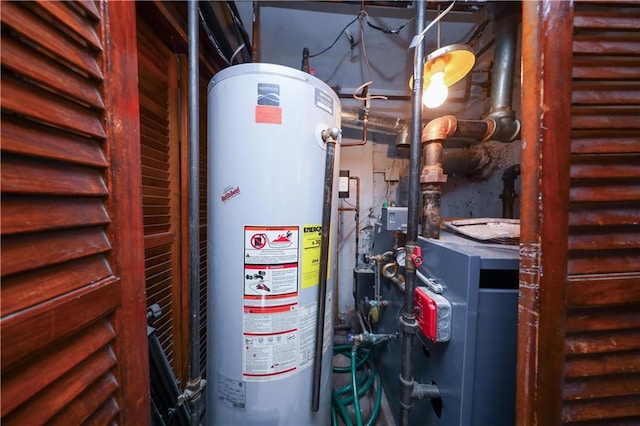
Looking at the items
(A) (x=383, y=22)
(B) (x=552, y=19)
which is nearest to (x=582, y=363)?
(B) (x=552, y=19)

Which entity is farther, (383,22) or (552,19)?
(383,22)

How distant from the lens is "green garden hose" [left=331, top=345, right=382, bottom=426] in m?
1.19

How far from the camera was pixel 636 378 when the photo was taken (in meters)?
0.50

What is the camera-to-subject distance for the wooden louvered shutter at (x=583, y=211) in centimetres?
47

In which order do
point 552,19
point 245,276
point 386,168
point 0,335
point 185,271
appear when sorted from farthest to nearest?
point 386,168 < point 185,271 < point 245,276 < point 552,19 < point 0,335

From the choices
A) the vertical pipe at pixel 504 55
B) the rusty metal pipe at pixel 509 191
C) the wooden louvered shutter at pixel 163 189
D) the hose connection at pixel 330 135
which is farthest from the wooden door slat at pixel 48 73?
the rusty metal pipe at pixel 509 191

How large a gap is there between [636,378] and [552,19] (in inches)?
32.8

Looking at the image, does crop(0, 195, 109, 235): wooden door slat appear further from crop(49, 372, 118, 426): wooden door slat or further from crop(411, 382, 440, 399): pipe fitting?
crop(411, 382, 440, 399): pipe fitting

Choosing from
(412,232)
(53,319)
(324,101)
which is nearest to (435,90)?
(324,101)

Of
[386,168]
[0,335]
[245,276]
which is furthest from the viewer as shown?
[386,168]

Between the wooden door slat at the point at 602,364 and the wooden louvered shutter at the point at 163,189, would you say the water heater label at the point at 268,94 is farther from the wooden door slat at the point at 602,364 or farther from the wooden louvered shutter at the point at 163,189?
the wooden door slat at the point at 602,364

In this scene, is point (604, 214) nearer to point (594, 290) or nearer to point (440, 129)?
point (594, 290)

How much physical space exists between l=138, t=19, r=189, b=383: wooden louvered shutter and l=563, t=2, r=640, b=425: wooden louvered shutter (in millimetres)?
1438

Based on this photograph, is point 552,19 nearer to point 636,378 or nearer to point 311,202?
point 311,202
